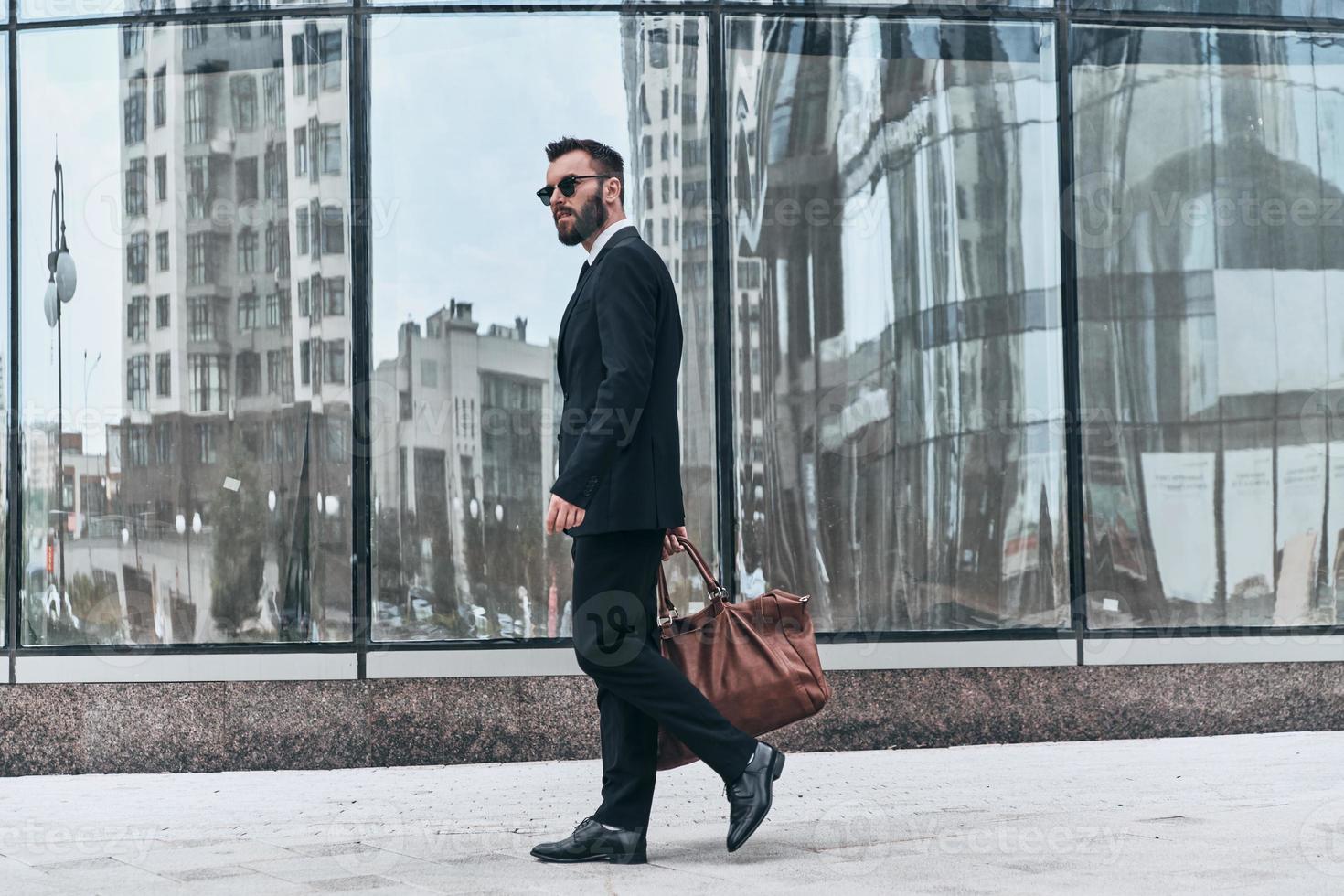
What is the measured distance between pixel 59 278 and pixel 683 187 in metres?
3.14

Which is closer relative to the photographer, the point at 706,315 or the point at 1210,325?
the point at 706,315

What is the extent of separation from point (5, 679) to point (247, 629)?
1163mm

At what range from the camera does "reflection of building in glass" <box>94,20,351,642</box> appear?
22.6 feet

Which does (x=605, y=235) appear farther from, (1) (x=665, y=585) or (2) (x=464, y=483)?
(2) (x=464, y=483)

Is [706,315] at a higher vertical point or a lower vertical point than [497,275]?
lower

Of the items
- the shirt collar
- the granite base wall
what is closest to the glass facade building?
the granite base wall

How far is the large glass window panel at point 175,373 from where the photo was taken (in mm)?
6898

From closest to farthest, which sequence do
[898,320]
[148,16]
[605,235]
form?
[605,235] → [148,16] → [898,320]

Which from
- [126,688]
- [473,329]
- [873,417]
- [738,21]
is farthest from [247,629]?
[738,21]

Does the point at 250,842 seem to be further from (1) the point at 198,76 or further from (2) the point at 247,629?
(1) the point at 198,76

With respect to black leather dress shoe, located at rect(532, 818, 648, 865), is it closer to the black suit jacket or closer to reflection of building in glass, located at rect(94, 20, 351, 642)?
the black suit jacket

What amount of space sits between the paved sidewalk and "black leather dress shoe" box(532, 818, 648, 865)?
43 mm

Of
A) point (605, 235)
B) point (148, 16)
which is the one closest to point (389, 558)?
point (148, 16)

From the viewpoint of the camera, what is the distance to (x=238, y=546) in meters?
6.91
